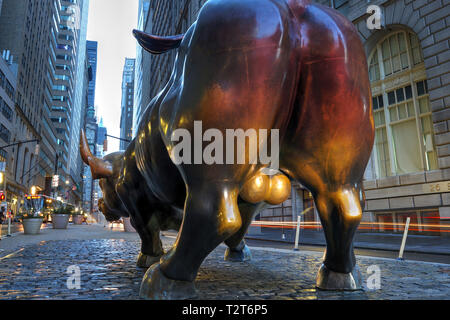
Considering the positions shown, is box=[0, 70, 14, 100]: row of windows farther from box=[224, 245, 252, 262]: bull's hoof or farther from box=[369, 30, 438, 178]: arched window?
box=[224, 245, 252, 262]: bull's hoof

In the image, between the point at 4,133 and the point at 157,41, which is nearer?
the point at 157,41

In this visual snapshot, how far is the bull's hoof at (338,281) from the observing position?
7.68 ft

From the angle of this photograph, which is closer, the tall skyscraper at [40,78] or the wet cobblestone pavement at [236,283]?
the wet cobblestone pavement at [236,283]

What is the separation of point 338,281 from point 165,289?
121 cm

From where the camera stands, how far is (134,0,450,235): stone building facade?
14252mm

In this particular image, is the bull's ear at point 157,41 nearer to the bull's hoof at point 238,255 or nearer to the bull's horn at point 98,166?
the bull's horn at point 98,166

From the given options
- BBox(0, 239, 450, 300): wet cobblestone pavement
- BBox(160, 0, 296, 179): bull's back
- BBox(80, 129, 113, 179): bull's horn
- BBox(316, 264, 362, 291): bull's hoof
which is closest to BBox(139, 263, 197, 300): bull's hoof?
BBox(0, 239, 450, 300): wet cobblestone pavement

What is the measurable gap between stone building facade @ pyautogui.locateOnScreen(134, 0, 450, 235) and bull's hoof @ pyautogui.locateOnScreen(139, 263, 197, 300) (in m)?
13.2

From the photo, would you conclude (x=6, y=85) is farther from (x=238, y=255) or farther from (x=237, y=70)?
(x=237, y=70)

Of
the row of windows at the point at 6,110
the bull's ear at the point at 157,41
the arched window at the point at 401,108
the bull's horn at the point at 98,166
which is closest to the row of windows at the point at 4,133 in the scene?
the row of windows at the point at 6,110

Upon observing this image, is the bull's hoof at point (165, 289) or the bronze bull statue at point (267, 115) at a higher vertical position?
the bronze bull statue at point (267, 115)


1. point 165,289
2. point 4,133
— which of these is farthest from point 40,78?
point 165,289

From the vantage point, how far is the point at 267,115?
1917mm
